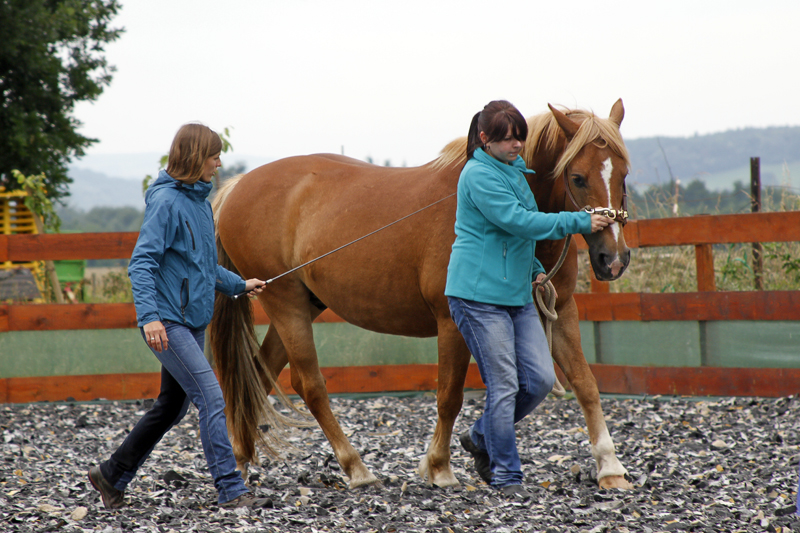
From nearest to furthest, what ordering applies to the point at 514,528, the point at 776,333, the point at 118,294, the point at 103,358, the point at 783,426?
the point at 514,528 → the point at 783,426 → the point at 776,333 → the point at 103,358 → the point at 118,294

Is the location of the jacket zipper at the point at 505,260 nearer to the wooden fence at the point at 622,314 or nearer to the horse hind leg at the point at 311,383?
the horse hind leg at the point at 311,383

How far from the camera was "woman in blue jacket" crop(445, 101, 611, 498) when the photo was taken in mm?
2797

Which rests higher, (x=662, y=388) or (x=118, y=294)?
(x=118, y=294)

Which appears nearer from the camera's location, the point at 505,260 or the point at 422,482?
the point at 505,260

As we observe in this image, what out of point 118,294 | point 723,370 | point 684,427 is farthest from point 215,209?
point 118,294

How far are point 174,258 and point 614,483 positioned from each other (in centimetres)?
217

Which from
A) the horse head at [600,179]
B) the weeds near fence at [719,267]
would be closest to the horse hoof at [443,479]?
the horse head at [600,179]

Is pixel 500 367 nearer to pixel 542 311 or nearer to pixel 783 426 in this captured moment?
pixel 542 311

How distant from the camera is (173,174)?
2.90m

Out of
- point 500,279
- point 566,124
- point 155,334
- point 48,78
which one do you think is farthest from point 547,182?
point 48,78

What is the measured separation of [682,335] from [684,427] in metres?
0.93

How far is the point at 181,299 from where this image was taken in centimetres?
284

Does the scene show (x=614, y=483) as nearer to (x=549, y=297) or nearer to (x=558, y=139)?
(x=549, y=297)

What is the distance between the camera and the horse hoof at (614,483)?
317 centimetres
